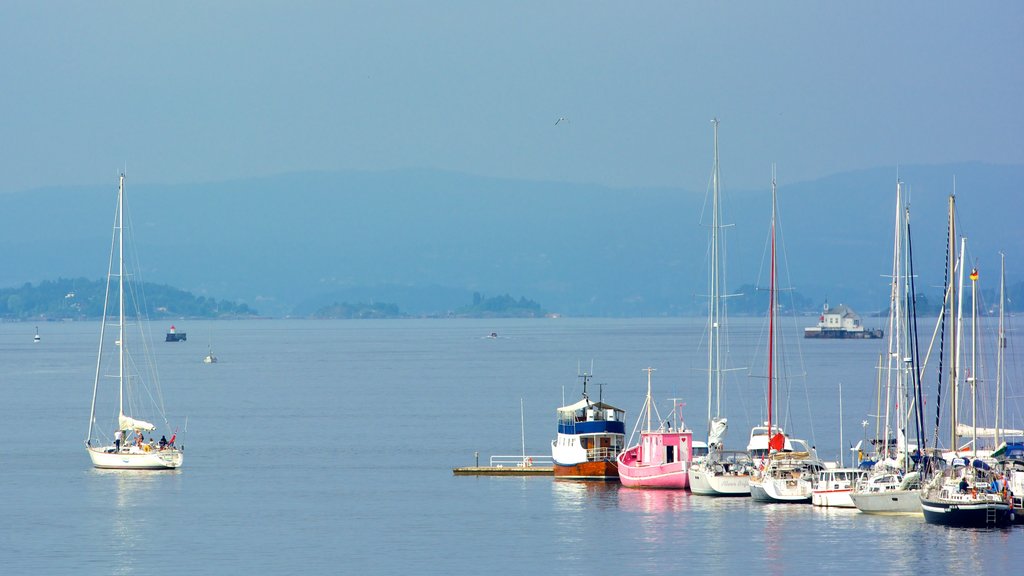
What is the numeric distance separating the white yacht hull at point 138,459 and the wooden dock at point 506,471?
13.0m

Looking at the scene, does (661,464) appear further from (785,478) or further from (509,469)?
(509,469)

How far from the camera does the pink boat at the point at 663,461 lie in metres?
62.7

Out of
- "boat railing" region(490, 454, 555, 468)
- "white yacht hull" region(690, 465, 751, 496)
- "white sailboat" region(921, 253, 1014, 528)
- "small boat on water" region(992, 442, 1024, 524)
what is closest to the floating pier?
"boat railing" region(490, 454, 555, 468)

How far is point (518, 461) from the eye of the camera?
7756cm

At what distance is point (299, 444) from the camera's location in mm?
89062

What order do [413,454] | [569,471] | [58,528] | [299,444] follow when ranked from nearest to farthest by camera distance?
1. [58,528]
2. [569,471]
3. [413,454]
4. [299,444]

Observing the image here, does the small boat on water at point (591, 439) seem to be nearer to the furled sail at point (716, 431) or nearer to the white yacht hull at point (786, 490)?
the furled sail at point (716, 431)

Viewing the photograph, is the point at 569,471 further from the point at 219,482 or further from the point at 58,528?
the point at 58,528

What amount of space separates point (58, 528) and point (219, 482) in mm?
14611

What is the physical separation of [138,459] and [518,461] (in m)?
18.4

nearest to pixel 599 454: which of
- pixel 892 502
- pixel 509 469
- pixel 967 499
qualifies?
pixel 509 469

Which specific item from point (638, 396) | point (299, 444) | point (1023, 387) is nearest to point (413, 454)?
point (299, 444)

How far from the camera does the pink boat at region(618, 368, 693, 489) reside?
62656 mm

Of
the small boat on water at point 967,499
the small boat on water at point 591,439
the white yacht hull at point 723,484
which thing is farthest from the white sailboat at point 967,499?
the small boat on water at point 591,439
